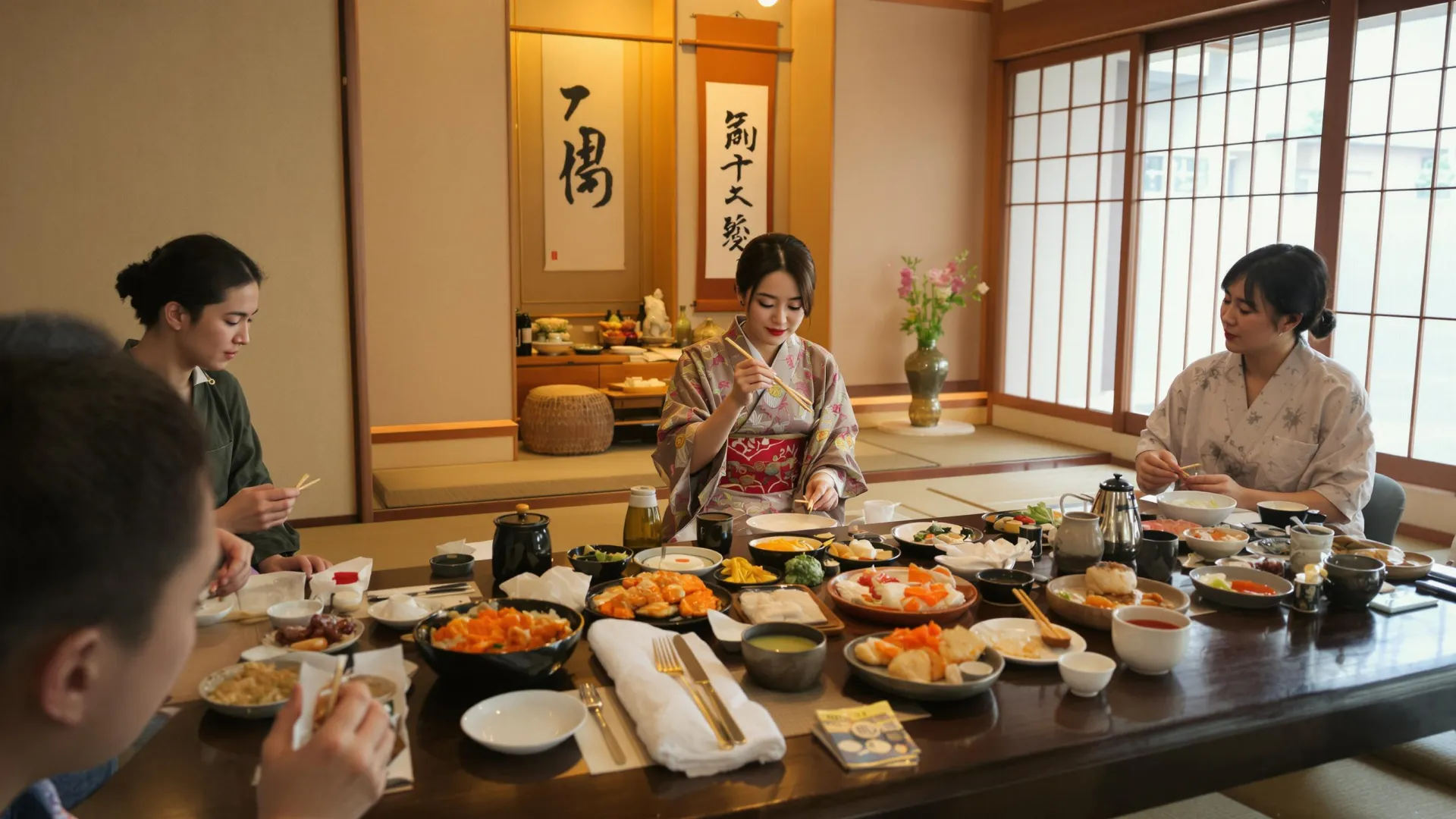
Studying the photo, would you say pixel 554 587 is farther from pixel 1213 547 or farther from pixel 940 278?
pixel 940 278

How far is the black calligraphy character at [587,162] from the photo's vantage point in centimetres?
713

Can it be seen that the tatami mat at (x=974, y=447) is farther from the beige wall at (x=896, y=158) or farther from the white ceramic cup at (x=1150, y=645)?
the white ceramic cup at (x=1150, y=645)

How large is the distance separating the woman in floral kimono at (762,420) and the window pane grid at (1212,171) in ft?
10.9

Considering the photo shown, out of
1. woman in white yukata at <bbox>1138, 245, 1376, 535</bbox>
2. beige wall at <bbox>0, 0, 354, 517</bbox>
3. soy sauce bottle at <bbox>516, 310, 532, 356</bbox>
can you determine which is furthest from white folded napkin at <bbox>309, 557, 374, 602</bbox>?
soy sauce bottle at <bbox>516, 310, 532, 356</bbox>

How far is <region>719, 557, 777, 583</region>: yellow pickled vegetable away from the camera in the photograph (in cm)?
193

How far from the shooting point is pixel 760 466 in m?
2.89

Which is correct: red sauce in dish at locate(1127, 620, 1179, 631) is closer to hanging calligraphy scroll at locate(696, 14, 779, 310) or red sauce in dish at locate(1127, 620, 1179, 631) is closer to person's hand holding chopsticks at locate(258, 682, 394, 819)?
person's hand holding chopsticks at locate(258, 682, 394, 819)

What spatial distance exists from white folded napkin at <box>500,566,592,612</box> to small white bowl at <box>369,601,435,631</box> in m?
0.14

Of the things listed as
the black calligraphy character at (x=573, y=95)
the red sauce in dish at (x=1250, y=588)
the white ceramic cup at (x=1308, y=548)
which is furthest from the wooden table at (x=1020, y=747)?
the black calligraphy character at (x=573, y=95)

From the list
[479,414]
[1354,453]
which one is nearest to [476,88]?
[479,414]

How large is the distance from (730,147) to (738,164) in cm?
12

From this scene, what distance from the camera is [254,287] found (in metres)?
2.40

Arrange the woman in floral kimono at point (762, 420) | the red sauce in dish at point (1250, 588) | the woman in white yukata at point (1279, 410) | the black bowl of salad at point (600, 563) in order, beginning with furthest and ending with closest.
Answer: the woman in floral kimono at point (762, 420) → the woman in white yukata at point (1279, 410) → the black bowl of salad at point (600, 563) → the red sauce in dish at point (1250, 588)

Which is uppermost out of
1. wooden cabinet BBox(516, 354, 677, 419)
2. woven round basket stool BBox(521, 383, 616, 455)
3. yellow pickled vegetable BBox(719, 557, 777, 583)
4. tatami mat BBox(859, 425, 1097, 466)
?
yellow pickled vegetable BBox(719, 557, 777, 583)
